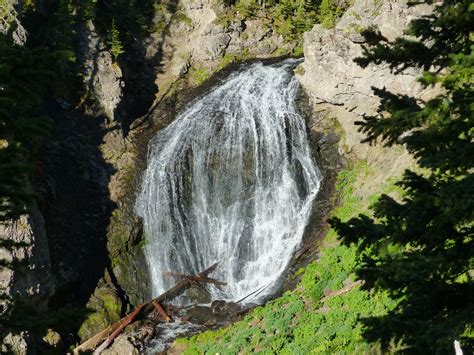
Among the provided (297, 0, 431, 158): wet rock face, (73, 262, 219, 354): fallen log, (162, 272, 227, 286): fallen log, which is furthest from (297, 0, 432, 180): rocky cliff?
(73, 262, 219, 354): fallen log

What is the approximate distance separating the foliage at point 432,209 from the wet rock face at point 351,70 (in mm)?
14386

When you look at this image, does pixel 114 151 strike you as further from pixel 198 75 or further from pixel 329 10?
pixel 329 10

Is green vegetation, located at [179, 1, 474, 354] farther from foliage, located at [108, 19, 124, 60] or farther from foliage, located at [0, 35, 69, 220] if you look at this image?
foliage, located at [108, 19, 124, 60]

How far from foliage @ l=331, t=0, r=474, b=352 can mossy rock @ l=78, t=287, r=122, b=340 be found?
15.3m

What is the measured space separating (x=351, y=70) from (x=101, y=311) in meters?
14.6

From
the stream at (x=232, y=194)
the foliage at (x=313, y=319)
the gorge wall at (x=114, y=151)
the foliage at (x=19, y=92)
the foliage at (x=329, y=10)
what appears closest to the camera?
the foliage at (x=19, y=92)

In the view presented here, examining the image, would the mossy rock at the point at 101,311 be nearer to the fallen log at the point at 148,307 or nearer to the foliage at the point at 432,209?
the fallen log at the point at 148,307

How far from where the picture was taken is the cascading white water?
21172mm

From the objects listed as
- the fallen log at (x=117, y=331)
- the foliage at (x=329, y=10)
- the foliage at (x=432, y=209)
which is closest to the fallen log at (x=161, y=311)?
the fallen log at (x=117, y=331)

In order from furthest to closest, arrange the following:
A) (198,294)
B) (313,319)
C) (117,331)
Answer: (198,294) → (117,331) → (313,319)

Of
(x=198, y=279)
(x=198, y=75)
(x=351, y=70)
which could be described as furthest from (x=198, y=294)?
(x=198, y=75)

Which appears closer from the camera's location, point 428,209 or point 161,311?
point 428,209

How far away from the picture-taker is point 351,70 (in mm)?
22328

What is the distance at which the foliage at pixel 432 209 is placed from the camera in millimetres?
6051
